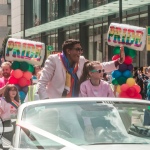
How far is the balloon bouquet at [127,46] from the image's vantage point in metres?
13.7

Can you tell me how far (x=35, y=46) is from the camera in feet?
49.1

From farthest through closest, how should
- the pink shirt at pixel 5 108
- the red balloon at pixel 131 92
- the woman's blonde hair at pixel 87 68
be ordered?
the red balloon at pixel 131 92 → the pink shirt at pixel 5 108 → the woman's blonde hair at pixel 87 68

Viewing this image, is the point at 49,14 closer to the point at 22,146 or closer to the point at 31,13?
the point at 31,13

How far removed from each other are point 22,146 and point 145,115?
57.9 inches

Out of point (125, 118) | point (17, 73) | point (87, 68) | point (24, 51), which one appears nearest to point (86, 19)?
point (24, 51)

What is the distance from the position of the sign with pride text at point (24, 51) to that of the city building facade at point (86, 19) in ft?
30.0

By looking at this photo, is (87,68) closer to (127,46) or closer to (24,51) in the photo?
(127,46)

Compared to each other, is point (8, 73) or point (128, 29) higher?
point (128, 29)

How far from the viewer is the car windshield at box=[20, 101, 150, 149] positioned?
5462mm

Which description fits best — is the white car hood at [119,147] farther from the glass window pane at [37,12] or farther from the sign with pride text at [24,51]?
the glass window pane at [37,12]

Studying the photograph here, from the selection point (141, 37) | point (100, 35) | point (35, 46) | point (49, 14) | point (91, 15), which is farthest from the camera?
point (49, 14)

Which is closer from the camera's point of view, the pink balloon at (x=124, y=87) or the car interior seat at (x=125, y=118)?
the car interior seat at (x=125, y=118)

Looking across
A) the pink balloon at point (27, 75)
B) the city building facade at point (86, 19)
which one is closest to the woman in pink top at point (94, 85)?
the pink balloon at point (27, 75)

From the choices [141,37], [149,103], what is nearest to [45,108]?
[149,103]
